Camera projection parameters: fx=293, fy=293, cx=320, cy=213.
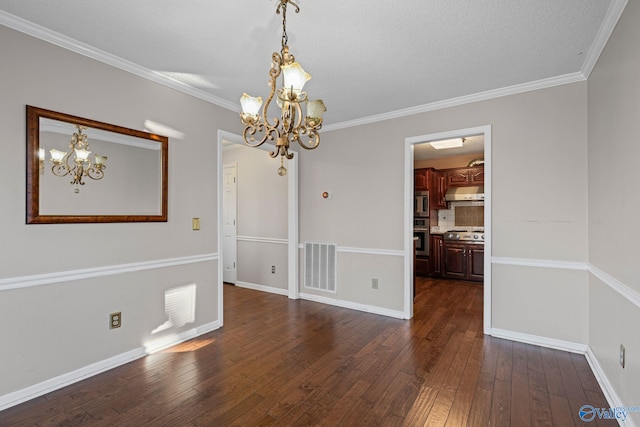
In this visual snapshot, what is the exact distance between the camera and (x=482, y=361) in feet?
8.61

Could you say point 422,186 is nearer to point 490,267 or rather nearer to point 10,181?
point 490,267

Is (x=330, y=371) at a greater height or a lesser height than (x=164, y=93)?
lesser

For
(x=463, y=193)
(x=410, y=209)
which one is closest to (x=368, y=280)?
(x=410, y=209)

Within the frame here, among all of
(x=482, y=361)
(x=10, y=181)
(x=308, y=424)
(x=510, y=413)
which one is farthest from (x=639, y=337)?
(x=10, y=181)

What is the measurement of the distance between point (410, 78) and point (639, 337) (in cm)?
252

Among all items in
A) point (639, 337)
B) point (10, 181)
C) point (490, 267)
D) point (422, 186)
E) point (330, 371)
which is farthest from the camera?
point (422, 186)

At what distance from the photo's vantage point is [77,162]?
2.34m

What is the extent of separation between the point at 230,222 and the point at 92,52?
137 inches

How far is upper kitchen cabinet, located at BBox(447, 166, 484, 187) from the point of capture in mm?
5871

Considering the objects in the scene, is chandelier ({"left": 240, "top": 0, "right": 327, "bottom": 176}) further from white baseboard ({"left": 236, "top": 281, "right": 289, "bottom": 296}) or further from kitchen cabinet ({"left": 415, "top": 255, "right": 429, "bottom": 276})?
kitchen cabinet ({"left": 415, "top": 255, "right": 429, "bottom": 276})

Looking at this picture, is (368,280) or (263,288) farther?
(263,288)

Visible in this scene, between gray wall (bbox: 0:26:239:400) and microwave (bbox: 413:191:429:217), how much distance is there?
4.48 m

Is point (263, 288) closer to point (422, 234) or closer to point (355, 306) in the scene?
point (355, 306)

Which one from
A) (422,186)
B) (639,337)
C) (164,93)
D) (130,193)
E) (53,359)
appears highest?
(164,93)
